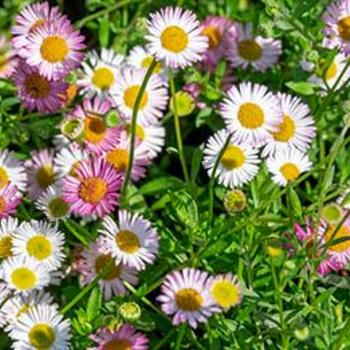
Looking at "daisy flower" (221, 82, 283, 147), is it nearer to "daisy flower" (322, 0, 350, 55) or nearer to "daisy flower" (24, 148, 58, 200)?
"daisy flower" (322, 0, 350, 55)

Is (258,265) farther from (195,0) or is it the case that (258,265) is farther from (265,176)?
(195,0)

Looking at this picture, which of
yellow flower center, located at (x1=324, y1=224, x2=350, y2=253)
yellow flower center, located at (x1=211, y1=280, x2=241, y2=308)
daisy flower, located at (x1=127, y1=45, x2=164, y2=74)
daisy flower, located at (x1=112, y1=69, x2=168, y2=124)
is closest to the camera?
yellow flower center, located at (x1=211, y1=280, x2=241, y2=308)

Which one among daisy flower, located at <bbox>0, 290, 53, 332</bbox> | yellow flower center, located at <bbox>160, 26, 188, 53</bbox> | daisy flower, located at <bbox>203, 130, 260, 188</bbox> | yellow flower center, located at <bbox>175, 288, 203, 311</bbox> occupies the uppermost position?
yellow flower center, located at <bbox>160, 26, 188, 53</bbox>

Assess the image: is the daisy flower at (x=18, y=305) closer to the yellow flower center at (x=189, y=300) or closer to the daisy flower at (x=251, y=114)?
the yellow flower center at (x=189, y=300)

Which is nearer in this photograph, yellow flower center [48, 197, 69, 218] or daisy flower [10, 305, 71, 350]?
daisy flower [10, 305, 71, 350]

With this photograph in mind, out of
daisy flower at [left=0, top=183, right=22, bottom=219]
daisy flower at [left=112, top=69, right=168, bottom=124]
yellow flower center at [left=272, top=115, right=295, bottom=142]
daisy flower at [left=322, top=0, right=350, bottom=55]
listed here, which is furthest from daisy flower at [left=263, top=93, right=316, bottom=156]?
daisy flower at [left=0, top=183, right=22, bottom=219]

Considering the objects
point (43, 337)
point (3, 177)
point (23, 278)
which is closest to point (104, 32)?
point (3, 177)

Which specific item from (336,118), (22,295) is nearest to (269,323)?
(22,295)
